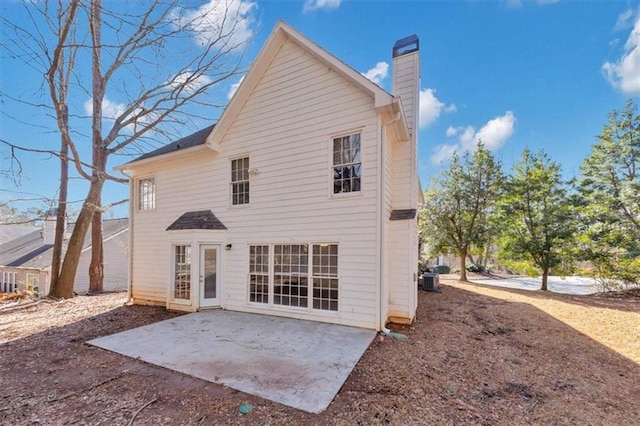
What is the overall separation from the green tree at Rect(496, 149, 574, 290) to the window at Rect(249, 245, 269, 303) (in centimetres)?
1264

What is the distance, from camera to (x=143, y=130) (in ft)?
36.9

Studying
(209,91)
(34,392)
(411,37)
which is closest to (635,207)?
(411,37)

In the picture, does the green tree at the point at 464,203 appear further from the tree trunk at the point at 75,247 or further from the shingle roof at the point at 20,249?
the shingle roof at the point at 20,249

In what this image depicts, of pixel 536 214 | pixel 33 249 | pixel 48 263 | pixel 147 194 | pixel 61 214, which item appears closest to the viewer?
pixel 147 194

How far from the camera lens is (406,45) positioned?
25.9ft

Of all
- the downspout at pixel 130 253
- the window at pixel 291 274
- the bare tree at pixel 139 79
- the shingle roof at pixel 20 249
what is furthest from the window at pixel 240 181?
the shingle roof at pixel 20 249

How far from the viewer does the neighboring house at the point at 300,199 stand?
259 inches

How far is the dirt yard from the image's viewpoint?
129 inches

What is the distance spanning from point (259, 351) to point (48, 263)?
21395 millimetres

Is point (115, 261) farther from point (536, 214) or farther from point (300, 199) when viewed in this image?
point (536, 214)

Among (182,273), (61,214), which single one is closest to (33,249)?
(61,214)

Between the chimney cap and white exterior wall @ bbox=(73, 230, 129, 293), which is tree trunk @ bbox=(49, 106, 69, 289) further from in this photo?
the chimney cap

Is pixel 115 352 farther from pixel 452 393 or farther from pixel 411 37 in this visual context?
pixel 411 37

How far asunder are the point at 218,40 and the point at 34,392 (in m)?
11.0
